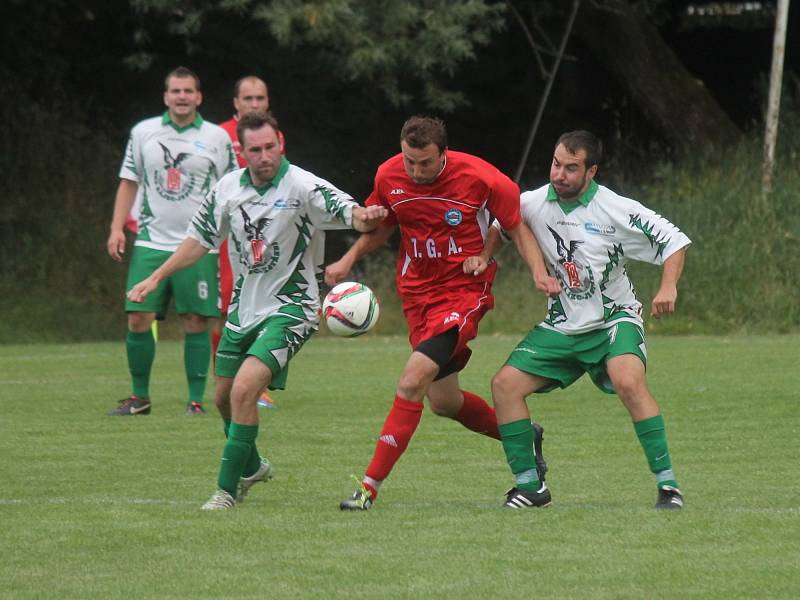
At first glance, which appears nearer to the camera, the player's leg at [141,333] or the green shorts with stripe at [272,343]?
the green shorts with stripe at [272,343]

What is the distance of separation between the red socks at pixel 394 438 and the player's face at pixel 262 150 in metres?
1.20

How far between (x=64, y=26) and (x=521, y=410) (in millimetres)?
16985

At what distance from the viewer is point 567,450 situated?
890 centimetres

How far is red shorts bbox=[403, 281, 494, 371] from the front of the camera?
7137mm

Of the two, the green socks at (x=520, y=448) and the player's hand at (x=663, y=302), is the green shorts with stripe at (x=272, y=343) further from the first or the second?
the player's hand at (x=663, y=302)

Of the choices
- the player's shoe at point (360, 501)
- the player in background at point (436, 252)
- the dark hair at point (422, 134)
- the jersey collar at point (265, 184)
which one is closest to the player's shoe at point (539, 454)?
the player in background at point (436, 252)

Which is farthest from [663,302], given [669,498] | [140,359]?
[140,359]

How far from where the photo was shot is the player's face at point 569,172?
7.02 meters

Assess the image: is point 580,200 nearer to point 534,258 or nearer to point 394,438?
point 534,258

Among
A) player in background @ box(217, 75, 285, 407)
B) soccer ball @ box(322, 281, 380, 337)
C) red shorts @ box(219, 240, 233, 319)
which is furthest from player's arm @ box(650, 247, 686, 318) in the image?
red shorts @ box(219, 240, 233, 319)

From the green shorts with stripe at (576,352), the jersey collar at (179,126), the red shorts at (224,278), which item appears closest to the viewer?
the green shorts with stripe at (576,352)

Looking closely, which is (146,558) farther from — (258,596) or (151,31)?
(151,31)

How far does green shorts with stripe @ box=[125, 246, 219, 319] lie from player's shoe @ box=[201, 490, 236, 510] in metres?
3.72

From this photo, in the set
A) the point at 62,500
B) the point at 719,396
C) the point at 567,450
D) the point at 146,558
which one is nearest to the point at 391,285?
the point at 719,396
